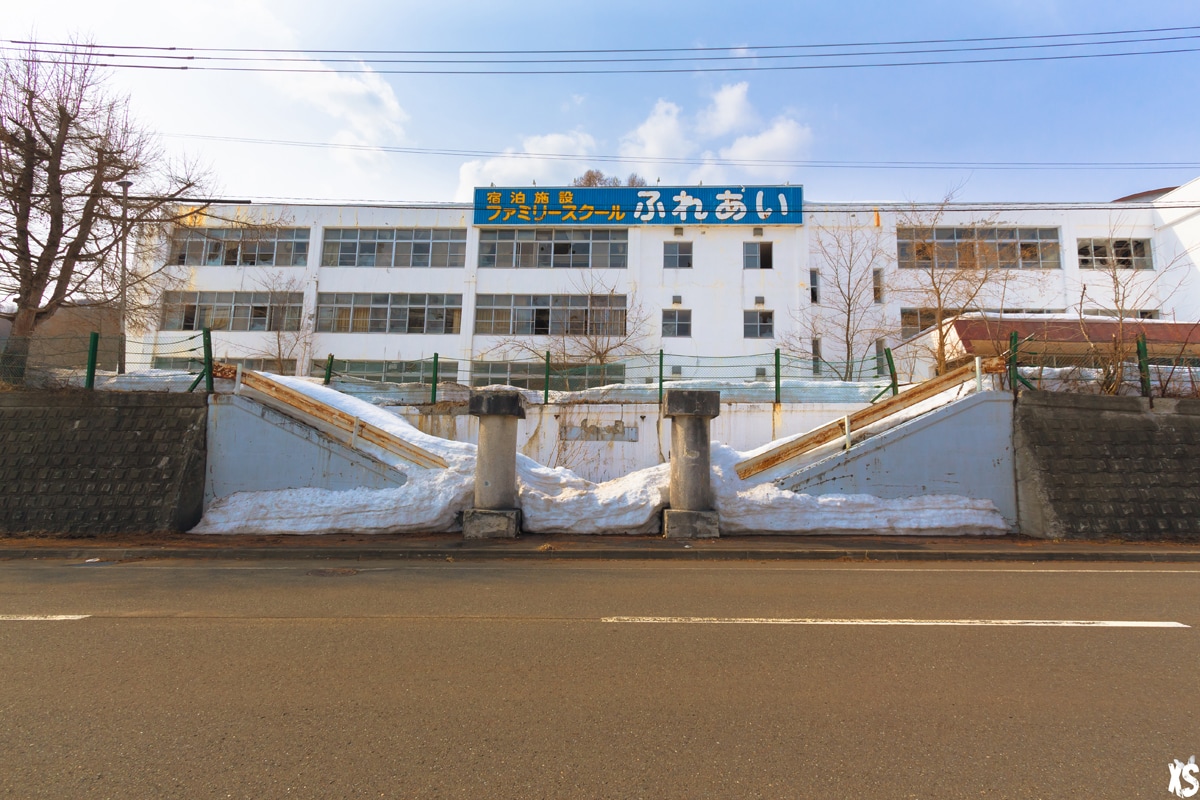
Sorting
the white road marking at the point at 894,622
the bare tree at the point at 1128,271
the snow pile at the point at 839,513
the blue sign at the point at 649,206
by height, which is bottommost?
the white road marking at the point at 894,622

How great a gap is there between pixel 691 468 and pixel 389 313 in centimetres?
2591

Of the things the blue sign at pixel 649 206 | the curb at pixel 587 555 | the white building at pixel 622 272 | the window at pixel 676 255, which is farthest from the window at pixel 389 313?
the curb at pixel 587 555

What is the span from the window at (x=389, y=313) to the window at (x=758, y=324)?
46.6 feet

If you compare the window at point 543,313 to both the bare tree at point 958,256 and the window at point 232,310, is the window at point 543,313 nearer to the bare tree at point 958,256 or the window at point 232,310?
the window at point 232,310

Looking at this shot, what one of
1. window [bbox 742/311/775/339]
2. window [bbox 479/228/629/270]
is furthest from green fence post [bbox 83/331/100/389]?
window [bbox 742/311/775/339]

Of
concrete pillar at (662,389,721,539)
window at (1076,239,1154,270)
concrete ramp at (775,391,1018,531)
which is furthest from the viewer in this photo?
window at (1076,239,1154,270)

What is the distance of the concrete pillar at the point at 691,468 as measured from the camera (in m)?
10.9

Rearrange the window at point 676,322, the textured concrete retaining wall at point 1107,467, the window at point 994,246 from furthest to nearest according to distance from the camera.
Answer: the window at point 676,322
the window at point 994,246
the textured concrete retaining wall at point 1107,467

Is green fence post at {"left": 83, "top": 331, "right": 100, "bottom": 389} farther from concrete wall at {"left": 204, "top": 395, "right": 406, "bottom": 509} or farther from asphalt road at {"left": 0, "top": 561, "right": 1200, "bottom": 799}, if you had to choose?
asphalt road at {"left": 0, "top": 561, "right": 1200, "bottom": 799}

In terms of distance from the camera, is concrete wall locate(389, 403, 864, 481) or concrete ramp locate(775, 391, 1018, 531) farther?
concrete wall locate(389, 403, 864, 481)

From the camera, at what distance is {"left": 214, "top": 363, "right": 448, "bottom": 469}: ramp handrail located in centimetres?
1222

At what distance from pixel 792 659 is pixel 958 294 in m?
26.6

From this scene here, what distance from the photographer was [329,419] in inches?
508

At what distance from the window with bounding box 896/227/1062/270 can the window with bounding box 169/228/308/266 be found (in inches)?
1187
